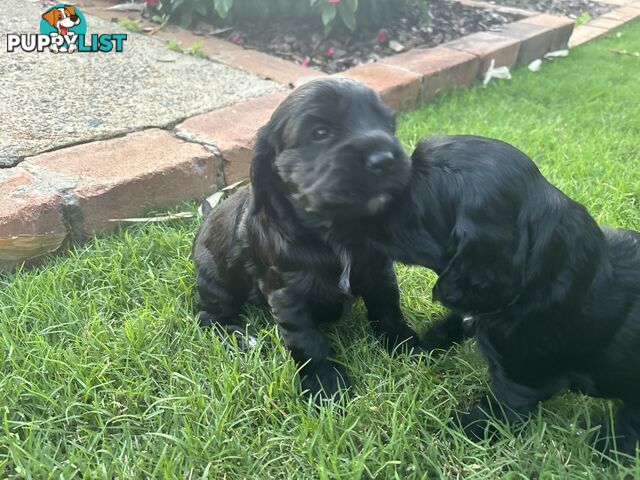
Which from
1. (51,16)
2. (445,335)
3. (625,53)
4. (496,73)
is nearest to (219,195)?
(445,335)

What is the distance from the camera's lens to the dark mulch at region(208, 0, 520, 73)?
4.77 meters

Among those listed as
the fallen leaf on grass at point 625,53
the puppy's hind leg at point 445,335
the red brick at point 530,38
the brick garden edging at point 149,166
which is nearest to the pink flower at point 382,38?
the brick garden edging at point 149,166

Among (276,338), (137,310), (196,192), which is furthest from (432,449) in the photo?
(196,192)

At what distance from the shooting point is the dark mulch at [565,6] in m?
7.10

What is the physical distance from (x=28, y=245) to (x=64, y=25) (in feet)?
10.0

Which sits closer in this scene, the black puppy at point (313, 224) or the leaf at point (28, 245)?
the black puppy at point (313, 224)

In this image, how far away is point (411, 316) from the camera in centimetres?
238

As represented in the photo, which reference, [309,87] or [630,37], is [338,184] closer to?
[309,87]

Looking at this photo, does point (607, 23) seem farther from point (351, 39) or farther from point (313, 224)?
point (313, 224)

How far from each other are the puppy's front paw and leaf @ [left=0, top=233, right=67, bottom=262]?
140cm

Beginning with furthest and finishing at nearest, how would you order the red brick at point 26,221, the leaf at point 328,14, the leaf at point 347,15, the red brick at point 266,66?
the leaf at point 347,15, the leaf at point 328,14, the red brick at point 266,66, the red brick at point 26,221

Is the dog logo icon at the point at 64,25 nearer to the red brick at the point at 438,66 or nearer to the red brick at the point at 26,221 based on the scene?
the red brick at the point at 26,221

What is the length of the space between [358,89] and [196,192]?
4.87 feet

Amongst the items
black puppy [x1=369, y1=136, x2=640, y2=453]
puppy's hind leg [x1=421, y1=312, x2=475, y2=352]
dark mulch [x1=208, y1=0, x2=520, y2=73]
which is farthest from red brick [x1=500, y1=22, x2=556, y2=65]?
black puppy [x1=369, y1=136, x2=640, y2=453]
